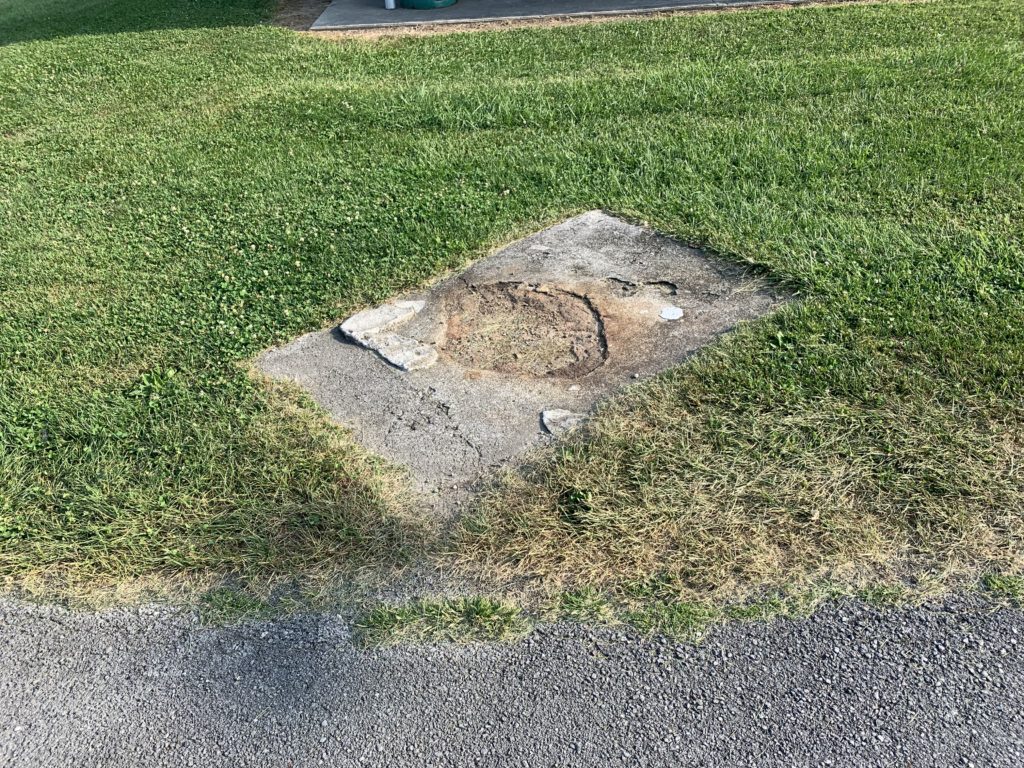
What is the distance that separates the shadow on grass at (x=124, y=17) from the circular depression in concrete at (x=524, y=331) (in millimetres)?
7874

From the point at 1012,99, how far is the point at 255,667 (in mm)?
6032

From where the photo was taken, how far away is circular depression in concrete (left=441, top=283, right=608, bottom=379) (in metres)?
3.84

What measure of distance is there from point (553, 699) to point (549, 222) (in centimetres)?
321

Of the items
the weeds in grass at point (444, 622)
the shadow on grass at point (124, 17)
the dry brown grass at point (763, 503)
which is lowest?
the weeds in grass at point (444, 622)

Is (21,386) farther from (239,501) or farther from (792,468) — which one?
(792,468)

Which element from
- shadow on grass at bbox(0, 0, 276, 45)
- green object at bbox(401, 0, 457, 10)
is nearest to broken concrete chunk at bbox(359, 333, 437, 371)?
green object at bbox(401, 0, 457, 10)

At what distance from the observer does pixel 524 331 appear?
408 centimetres

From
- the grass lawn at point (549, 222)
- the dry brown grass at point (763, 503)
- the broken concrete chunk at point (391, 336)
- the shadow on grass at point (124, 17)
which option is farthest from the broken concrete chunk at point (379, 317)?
the shadow on grass at point (124, 17)

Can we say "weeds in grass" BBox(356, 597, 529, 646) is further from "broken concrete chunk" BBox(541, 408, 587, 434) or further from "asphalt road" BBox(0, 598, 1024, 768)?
"broken concrete chunk" BBox(541, 408, 587, 434)

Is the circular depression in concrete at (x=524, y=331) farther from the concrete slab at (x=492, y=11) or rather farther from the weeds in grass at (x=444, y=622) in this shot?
the concrete slab at (x=492, y=11)

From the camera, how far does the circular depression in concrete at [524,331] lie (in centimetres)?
384

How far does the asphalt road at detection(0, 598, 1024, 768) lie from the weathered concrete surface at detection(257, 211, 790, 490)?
87 cm

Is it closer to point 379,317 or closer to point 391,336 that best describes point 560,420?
point 391,336

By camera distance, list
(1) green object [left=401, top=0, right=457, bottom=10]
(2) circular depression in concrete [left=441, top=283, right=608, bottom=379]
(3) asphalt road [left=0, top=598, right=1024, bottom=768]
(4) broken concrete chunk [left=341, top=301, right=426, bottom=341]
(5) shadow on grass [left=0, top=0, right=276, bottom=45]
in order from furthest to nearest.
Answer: (5) shadow on grass [left=0, top=0, right=276, bottom=45], (1) green object [left=401, top=0, right=457, bottom=10], (4) broken concrete chunk [left=341, top=301, right=426, bottom=341], (2) circular depression in concrete [left=441, top=283, right=608, bottom=379], (3) asphalt road [left=0, top=598, right=1024, bottom=768]
